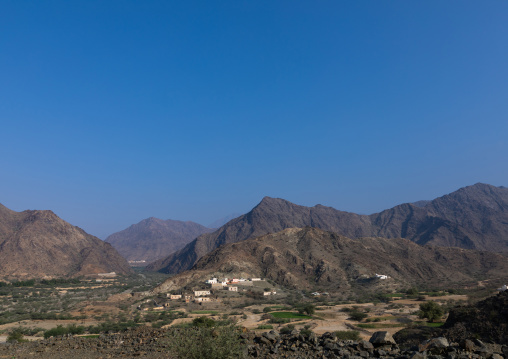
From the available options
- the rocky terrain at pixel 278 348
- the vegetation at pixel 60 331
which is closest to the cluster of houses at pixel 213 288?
the vegetation at pixel 60 331

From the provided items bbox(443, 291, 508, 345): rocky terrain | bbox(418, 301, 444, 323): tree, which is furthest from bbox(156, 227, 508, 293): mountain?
bbox(443, 291, 508, 345): rocky terrain

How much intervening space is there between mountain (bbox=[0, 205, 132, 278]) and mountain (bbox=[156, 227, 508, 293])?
2510 inches

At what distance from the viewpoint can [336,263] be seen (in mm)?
88188

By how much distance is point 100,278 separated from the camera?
122 m

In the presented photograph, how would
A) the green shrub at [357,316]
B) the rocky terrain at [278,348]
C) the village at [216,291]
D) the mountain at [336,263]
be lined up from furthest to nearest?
the mountain at [336,263] → the village at [216,291] → the green shrub at [357,316] → the rocky terrain at [278,348]

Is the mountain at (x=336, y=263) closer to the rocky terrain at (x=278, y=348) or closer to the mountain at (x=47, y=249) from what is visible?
the rocky terrain at (x=278, y=348)

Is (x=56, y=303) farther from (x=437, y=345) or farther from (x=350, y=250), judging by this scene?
(x=350, y=250)

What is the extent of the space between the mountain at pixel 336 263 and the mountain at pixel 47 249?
209 feet

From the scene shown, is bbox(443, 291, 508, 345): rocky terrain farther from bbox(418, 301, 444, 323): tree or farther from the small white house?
the small white house

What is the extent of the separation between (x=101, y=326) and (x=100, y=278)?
98100mm

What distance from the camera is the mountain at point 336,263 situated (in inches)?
3049

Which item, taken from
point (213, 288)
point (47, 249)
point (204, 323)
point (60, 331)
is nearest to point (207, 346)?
point (204, 323)

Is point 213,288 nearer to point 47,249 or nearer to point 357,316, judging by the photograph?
point 357,316

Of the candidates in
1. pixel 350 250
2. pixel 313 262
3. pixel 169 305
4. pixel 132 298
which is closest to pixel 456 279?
pixel 350 250
